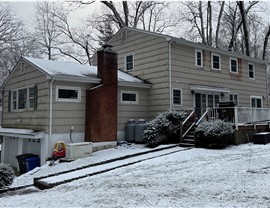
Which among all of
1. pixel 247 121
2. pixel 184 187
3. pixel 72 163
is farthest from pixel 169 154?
pixel 247 121

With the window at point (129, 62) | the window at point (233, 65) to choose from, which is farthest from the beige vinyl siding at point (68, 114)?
the window at point (233, 65)

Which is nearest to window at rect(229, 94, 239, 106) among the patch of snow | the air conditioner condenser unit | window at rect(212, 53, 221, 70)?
window at rect(212, 53, 221, 70)

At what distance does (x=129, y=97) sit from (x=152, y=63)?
2.70m

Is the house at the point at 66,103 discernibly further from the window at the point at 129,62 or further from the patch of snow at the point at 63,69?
the window at the point at 129,62

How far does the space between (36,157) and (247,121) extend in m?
10.8

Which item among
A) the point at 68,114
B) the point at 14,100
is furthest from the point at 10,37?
the point at 68,114

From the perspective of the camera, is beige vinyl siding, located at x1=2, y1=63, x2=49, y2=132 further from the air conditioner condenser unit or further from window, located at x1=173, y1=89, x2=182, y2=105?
window, located at x1=173, y1=89, x2=182, y2=105

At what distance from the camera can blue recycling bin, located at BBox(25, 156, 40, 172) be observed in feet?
42.2

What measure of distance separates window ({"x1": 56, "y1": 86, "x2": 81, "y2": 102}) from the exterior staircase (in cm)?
542

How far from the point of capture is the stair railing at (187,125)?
14.0 meters

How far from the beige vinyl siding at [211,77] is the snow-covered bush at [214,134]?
340cm

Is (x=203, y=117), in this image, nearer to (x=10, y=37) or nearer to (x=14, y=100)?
(x=14, y=100)

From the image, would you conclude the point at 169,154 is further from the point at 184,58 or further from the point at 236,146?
the point at 184,58

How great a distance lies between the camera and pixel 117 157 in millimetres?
11258
